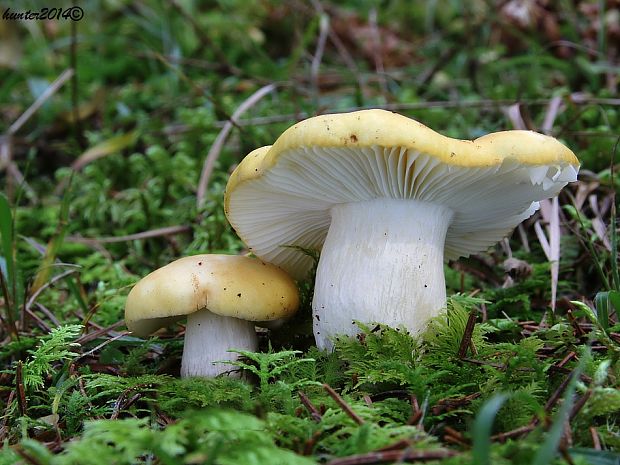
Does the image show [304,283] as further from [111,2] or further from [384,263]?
[111,2]

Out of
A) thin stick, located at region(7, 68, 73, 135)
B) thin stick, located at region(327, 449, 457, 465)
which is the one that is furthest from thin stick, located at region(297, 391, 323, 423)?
thin stick, located at region(7, 68, 73, 135)

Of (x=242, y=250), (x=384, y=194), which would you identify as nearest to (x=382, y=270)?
(x=384, y=194)

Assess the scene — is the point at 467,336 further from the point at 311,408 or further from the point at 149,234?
the point at 149,234

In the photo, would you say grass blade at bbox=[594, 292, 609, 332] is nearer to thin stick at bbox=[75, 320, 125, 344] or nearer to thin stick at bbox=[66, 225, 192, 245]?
thin stick at bbox=[75, 320, 125, 344]

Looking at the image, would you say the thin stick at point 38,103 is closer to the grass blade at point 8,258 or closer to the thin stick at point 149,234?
the thin stick at point 149,234

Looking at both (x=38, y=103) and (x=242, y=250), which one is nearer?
(x=242, y=250)

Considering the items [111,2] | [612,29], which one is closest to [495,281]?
[612,29]

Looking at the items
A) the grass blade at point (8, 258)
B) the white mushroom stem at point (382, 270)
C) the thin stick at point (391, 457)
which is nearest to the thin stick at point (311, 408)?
the thin stick at point (391, 457)
